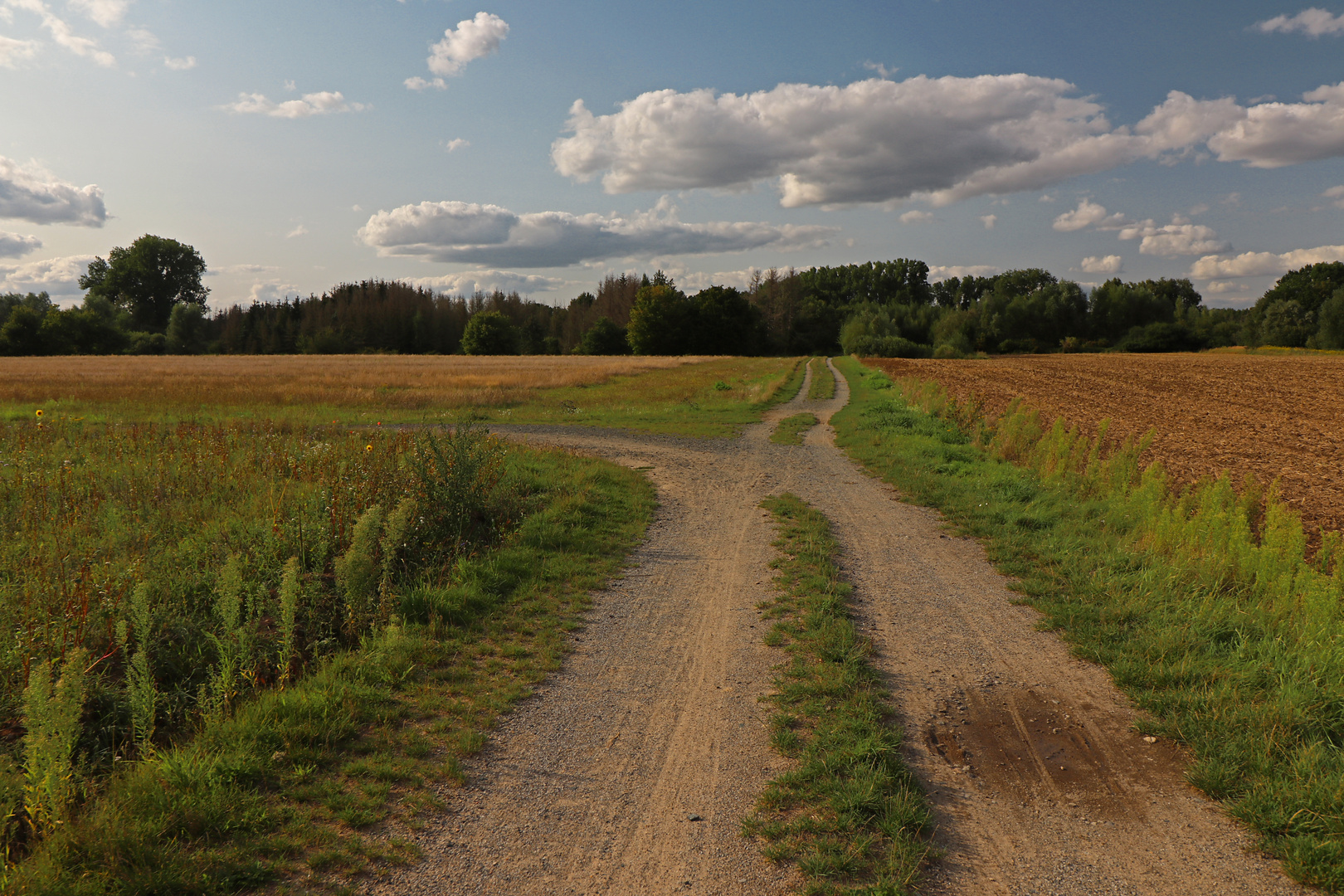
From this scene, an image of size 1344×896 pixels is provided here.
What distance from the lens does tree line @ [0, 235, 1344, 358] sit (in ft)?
269

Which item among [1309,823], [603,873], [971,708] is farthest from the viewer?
[971,708]

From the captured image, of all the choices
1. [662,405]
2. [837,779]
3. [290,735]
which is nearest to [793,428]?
[662,405]

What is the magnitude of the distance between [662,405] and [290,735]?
2240cm

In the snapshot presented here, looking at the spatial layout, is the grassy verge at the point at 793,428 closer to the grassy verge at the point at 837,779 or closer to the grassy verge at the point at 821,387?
the grassy verge at the point at 821,387

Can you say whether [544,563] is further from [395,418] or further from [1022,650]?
[395,418]

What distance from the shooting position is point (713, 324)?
96312 mm

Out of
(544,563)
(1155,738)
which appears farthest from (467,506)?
(1155,738)

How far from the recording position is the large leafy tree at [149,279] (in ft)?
355

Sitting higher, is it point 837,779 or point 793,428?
point 793,428

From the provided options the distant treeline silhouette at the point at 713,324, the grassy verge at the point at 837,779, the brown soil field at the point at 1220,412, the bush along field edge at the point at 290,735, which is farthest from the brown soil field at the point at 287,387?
the distant treeline silhouette at the point at 713,324

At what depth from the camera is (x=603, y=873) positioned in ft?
10.8

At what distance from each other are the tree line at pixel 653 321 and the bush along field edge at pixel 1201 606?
2781 inches

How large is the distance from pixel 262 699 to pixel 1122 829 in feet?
17.4

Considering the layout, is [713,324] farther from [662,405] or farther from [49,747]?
[49,747]
